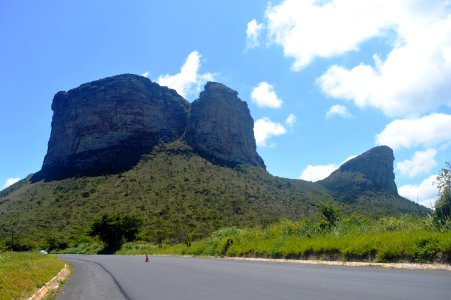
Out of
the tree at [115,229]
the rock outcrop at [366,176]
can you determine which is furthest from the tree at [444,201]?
the rock outcrop at [366,176]

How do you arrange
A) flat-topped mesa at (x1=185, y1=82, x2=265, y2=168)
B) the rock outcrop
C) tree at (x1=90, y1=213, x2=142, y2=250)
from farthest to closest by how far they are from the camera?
1. the rock outcrop
2. flat-topped mesa at (x1=185, y1=82, x2=265, y2=168)
3. tree at (x1=90, y1=213, x2=142, y2=250)

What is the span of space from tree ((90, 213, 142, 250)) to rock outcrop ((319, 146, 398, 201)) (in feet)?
255

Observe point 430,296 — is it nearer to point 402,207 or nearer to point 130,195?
point 130,195

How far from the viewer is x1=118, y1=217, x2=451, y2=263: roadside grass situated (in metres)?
12.2

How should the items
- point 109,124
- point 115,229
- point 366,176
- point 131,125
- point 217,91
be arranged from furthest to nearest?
1. point 366,176
2. point 217,91
3. point 109,124
4. point 131,125
5. point 115,229

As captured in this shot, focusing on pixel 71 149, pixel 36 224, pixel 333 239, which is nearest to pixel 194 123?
pixel 71 149

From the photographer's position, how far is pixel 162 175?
294ft

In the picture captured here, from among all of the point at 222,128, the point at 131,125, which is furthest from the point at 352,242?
the point at 222,128

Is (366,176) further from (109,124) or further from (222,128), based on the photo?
(109,124)

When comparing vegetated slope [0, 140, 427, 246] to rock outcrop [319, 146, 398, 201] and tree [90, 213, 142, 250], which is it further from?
rock outcrop [319, 146, 398, 201]

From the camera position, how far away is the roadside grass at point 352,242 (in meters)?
12.2

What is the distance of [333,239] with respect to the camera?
677 inches

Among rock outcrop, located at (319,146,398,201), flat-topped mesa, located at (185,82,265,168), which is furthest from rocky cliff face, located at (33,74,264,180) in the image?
rock outcrop, located at (319,146,398,201)

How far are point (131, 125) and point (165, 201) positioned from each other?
162ft
